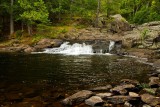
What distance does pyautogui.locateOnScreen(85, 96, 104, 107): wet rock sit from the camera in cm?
1525

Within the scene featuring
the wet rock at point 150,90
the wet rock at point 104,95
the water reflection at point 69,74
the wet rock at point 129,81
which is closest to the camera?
the wet rock at point 104,95

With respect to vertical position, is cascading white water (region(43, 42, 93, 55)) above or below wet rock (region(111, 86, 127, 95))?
above

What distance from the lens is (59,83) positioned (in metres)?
20.7

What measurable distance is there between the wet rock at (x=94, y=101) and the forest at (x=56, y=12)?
37375mm

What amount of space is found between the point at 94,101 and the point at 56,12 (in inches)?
1975

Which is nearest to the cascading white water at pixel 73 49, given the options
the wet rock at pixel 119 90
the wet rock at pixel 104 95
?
the wet rock at pixel 119 90

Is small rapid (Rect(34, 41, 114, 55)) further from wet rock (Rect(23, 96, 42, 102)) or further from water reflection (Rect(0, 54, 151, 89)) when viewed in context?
wet rock (Rect(23, 96, 42, 102))

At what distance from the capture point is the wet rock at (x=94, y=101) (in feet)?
50.0

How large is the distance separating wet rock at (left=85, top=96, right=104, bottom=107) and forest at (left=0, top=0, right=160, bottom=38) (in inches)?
1471

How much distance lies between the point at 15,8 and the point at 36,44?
420 inches

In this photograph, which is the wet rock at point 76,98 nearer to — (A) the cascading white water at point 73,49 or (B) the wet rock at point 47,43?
(A) the cascading white water at point 73,49

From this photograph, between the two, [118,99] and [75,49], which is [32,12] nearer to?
[75,49]

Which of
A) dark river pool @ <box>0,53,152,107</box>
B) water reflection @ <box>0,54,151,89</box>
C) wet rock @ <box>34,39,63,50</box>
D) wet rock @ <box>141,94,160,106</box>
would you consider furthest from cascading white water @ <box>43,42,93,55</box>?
wet rock @ <box>141,94,160,106</box>

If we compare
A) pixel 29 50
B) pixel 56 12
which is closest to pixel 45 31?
pixel 56 12
